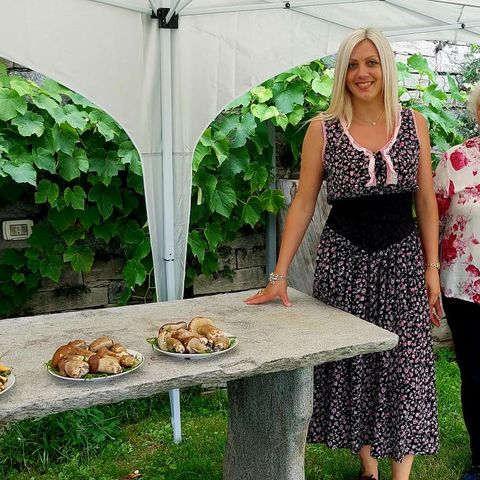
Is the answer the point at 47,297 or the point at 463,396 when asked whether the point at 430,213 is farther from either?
the point at 47,297

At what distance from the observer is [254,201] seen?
11.6 feet

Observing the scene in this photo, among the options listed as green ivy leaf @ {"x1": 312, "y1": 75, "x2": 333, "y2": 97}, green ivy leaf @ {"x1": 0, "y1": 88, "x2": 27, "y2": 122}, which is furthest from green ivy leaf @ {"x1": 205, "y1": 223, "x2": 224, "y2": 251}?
green ivy leaf @ {"x1": 0, "y1": 88, "x2": 27, "y2": 122}

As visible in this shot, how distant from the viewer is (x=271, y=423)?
217 centimetres

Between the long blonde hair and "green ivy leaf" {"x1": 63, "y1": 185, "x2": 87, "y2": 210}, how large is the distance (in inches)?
52.9

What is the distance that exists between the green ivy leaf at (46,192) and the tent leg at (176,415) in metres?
1.08

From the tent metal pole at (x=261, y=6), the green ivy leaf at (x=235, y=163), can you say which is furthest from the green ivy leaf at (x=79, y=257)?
the tent metal pole at (x=261, y=6)

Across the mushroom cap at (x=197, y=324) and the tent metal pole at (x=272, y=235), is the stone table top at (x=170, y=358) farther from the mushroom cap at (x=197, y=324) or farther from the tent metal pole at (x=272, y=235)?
the tent metal pole at (x=272, y=235)

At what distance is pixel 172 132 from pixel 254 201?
103cm

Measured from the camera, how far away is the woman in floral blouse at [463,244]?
237cm

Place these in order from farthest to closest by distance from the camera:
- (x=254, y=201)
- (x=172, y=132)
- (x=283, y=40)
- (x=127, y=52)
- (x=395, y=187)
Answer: (x=254, y=201), (x=283, y=40), (x=172, y=132), (x=127, y=52), (x=395, y=187)

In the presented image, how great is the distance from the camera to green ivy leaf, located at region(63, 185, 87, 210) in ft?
10.1

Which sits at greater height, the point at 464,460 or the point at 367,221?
the point at 367,221

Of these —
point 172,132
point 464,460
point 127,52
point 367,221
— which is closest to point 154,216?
point 172,132

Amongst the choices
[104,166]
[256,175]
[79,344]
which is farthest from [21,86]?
[79,344]
